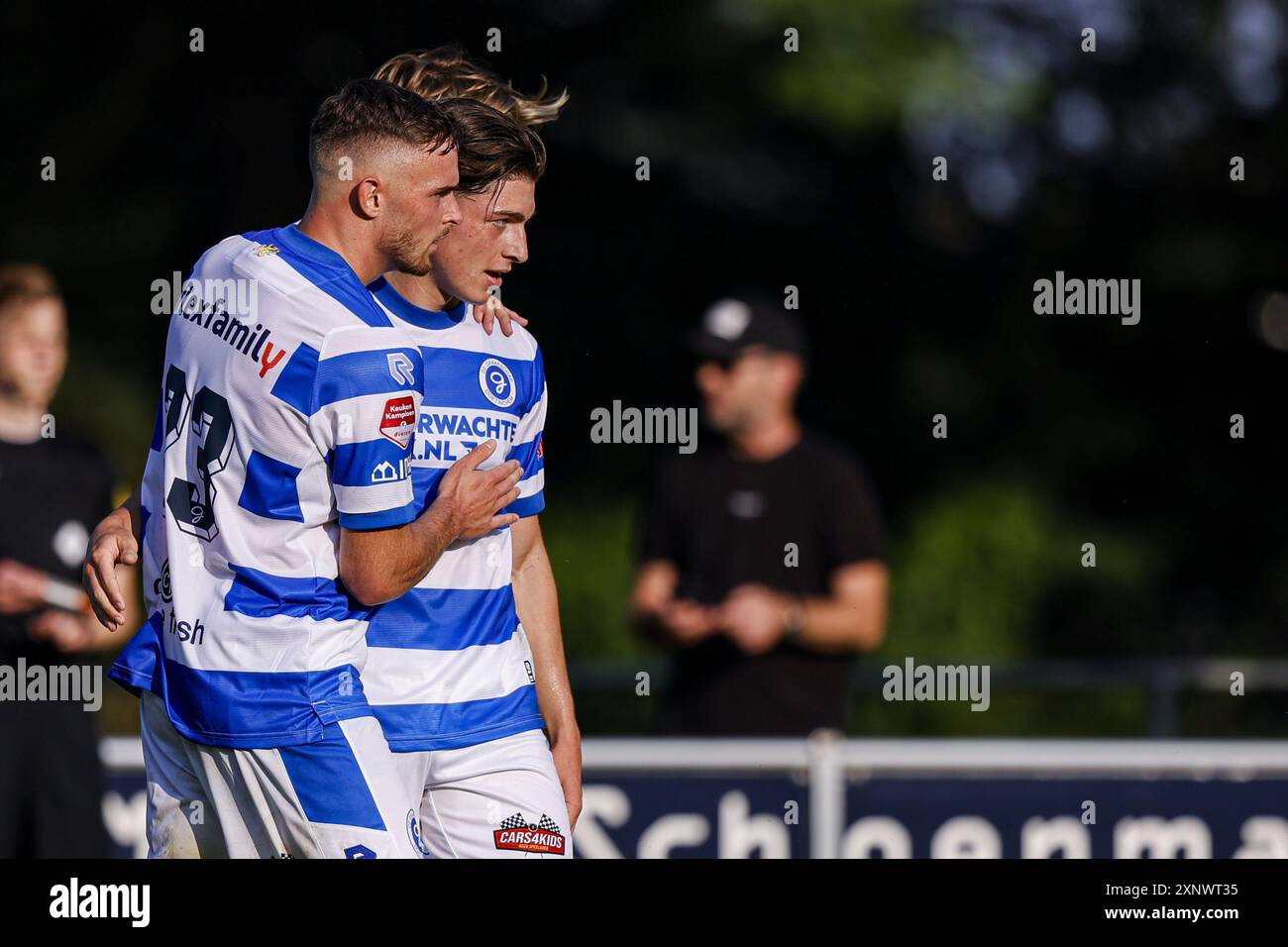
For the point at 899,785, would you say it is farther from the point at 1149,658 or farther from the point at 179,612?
the point at 1149,658

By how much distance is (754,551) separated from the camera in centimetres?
606

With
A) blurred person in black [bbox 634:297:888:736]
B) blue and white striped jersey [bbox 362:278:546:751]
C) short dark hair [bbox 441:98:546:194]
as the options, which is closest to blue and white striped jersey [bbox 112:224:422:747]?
blue and white striped jersey [bbox 362:278:546:751]

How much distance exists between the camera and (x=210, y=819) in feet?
11.4

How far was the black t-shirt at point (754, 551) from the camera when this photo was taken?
599cm

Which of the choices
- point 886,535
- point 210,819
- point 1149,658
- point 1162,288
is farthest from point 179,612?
point 1162,288

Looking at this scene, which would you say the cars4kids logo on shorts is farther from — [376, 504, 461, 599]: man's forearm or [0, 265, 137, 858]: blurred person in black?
[0, 265, 137, 858]: blurred person in black

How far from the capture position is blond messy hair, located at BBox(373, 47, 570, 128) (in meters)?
4.14

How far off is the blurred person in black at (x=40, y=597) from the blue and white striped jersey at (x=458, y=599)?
205 centimetres

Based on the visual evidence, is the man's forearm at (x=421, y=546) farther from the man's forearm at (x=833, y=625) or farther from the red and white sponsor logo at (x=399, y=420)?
the man's forearm at (x=833, y=625)

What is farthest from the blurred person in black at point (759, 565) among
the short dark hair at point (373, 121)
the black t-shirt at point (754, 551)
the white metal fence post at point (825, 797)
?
the short dark hair at point (373, 121)

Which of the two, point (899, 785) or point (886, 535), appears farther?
point (886, 535)

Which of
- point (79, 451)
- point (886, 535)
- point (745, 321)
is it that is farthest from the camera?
point (886, 535)
